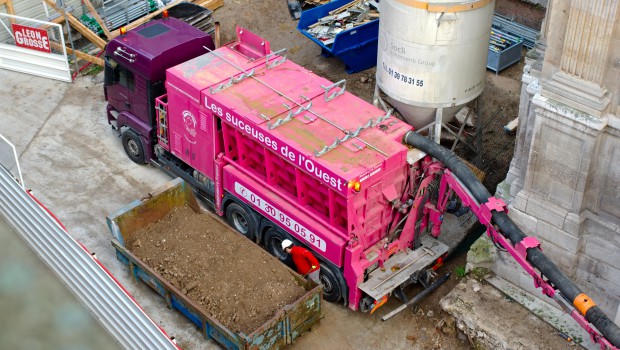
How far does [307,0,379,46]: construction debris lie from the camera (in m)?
22.3

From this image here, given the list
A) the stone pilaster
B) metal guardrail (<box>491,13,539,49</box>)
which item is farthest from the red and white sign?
the stone pilaster

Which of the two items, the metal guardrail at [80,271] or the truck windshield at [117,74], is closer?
the metal guardrail at [80,271]

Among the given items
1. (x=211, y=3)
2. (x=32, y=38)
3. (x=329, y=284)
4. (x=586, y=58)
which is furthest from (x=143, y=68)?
(x=586, y=58)

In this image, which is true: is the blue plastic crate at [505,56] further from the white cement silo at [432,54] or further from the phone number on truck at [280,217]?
the phone number on truck at [280,217]

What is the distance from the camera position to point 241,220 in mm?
17484

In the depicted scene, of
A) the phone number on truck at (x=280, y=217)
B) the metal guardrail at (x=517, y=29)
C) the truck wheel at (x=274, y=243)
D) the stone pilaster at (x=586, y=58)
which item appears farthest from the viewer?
the metal guardrail at (x=517, y=29)

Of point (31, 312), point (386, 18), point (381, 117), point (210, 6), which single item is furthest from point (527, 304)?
point (210, 6)

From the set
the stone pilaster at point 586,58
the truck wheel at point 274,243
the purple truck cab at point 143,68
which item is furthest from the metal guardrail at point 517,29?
the truck wheel at point 274,243

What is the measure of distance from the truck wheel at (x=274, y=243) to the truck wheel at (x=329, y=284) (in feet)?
3.68

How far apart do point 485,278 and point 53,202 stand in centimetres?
938

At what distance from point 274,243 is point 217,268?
1.48 metres

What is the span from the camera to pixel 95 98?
21797 millimetres

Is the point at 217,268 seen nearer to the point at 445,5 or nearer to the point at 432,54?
the point at 432,54

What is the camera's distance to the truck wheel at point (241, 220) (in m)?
16.9
